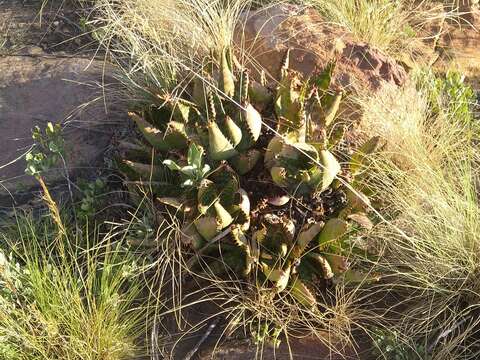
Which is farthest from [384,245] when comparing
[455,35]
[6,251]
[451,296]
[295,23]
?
[455,35]

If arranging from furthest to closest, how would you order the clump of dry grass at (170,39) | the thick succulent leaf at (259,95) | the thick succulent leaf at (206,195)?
the clump of dry grass at (170,39) < the thick succulent leaf at (259,95) < the thick succulent leaf at (206,195)

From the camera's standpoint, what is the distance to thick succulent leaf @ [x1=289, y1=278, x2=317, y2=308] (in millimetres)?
2502

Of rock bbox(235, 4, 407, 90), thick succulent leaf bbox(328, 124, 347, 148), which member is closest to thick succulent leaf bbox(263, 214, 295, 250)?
thick succulent leaf bbox(328, 124, 347, 148)

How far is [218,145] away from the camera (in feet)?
8.70

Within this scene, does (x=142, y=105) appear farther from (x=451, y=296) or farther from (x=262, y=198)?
(x=451, y=296)

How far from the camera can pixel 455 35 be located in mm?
4387

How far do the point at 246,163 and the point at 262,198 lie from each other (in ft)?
0.58

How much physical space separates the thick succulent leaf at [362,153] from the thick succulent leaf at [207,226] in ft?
2.25

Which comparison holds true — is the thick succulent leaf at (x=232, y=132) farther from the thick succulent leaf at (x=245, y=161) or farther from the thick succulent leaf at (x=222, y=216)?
the thick succulent leaf at (x=222, y=216)

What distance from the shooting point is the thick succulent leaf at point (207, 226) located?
2531mm

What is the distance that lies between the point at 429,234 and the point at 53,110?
2.28 metres

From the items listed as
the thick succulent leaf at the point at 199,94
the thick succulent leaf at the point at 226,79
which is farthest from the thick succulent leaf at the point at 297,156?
the thick succulent leaf at the point at 199,94

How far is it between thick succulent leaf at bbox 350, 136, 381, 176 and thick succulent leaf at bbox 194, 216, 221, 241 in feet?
2.25

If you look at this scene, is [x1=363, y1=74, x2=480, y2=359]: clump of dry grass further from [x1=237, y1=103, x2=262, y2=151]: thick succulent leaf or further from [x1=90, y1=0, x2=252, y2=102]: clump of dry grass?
[x1=90, y1=0, x2=252, y2=102]: clump of dry grass
